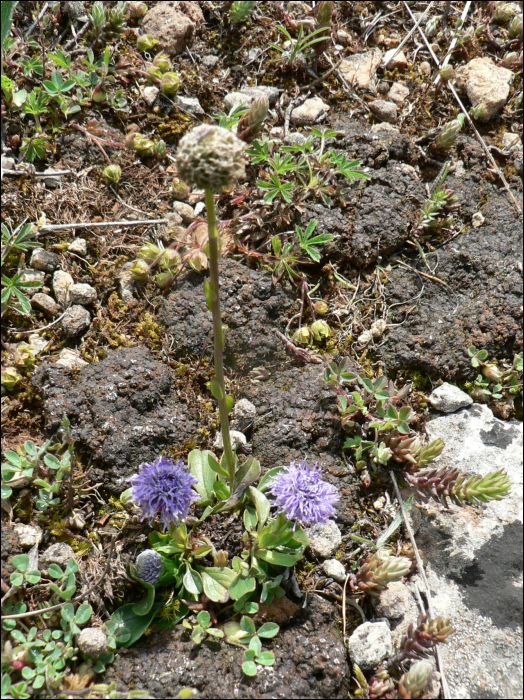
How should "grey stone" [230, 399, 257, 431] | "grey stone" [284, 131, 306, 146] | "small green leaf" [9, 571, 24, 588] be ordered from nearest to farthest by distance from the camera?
1. "small green leaf" [9, 571, 24, 588]
2. "grey stone" [230, 399, 257, 431]
3. "grey stone" [284, 131, 306, 146]

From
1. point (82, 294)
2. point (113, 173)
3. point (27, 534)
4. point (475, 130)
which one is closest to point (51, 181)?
point (113, 173)

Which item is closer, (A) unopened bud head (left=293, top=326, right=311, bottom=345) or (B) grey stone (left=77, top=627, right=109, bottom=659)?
(B) grey stone (left=77, top=627, right=109, bottom=659)

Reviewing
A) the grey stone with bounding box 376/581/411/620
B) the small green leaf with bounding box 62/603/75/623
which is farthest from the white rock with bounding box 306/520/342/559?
the small green leaf with bounding box 62/603/75/623

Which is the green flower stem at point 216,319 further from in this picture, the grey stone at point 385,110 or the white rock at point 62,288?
the grey stone at point 385,110

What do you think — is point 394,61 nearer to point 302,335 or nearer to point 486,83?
point 486,83

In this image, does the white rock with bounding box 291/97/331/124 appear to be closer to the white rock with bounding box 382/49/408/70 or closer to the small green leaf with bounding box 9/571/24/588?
the white rock with bounding box 382/49/408/70

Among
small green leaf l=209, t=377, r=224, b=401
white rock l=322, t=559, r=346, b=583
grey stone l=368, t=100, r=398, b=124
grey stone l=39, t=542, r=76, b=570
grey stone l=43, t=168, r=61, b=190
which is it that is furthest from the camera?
grey stone l=368, t=100, r=398, b=124

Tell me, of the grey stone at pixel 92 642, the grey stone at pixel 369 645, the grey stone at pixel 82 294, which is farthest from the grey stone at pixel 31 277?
the grey stone at pixel 369 645
